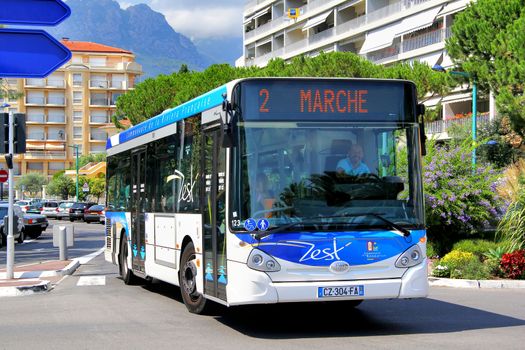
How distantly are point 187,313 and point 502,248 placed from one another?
8.57 metres

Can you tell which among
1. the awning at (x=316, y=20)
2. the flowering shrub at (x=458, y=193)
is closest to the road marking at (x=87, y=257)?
the flowering shrub at (x=458, y=193)

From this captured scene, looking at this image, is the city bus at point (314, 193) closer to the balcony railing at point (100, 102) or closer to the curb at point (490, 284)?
the curb at point (490, 284)

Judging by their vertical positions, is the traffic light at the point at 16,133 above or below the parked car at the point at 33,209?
above

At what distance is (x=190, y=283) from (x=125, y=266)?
5.28 metres

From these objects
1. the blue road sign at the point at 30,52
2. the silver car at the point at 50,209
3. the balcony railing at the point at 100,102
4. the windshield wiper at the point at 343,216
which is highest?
the balcony railing at the point at 100,102

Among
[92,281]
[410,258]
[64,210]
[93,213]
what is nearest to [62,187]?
[64,210]

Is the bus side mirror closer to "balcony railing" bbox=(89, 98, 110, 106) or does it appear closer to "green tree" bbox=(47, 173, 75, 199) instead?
"green tree" bbox=(47, 173, 75, 199)

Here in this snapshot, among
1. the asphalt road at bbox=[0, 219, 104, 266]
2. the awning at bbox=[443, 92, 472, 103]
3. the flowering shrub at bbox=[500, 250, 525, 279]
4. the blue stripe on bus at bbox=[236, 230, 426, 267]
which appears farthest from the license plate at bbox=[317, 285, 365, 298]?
the awning at bbox=[443, 92, 472, 103]

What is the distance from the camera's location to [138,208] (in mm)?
15000

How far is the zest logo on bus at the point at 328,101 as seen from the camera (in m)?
9.73

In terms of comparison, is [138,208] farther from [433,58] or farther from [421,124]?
[433,58]

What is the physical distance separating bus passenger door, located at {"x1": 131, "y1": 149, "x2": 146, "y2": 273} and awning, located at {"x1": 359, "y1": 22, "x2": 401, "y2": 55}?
42250 millimetres

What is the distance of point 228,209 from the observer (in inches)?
377

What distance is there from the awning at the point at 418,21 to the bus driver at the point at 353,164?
42245 mm
